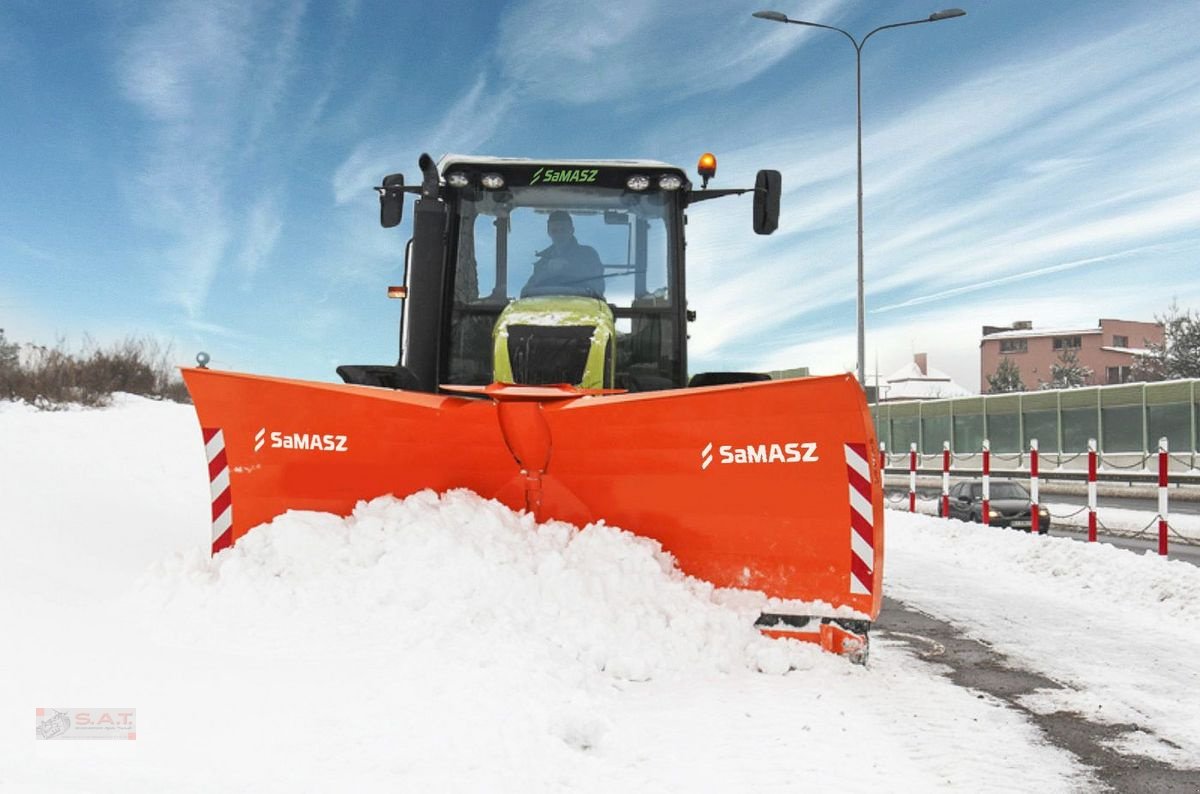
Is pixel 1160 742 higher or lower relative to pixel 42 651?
lower

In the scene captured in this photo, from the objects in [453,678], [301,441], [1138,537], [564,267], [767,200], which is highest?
[767,200]

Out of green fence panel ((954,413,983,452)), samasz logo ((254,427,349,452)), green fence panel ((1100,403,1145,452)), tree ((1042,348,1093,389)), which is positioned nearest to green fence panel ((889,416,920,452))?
green fence panel ((954,413,983,452))

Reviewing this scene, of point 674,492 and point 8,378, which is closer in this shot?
point 674,492

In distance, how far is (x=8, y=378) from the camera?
1839 centimetres

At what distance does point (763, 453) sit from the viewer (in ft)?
15.2

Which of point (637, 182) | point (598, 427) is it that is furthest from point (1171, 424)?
point (598, 427)

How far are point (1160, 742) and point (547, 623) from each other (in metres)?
2.64

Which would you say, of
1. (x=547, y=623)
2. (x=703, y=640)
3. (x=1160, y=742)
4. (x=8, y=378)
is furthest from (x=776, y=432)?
(x=8, y=378)

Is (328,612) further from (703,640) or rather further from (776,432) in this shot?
(776,432)

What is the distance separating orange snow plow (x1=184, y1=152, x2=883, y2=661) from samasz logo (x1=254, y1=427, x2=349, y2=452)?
10mm

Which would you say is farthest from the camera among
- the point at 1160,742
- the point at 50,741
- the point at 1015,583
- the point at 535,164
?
the point at 1015,583

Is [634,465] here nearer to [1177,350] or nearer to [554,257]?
[554,257]

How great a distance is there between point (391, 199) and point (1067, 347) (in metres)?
76.2

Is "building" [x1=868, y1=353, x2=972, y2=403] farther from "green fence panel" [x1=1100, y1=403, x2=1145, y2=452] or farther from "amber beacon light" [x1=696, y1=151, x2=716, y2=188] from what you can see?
"amber beacon light" [x1=696, y1=151, x2=716, y2=188]
